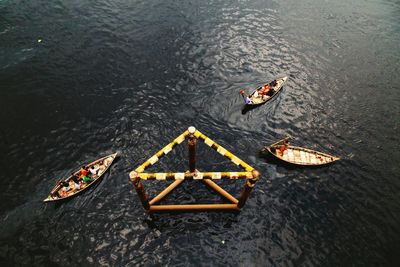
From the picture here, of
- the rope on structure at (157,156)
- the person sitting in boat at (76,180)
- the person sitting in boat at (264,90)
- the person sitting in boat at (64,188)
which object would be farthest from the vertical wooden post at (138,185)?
the person sitting in boat at (264,90)

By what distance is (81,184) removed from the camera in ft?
74.2

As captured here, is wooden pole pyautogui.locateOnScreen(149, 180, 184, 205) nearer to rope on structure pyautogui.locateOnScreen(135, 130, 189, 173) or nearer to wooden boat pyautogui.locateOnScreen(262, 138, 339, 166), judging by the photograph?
rope on structure pyautogui.locateOnScreen(135, 130, 189, 173)

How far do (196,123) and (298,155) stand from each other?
11596mm

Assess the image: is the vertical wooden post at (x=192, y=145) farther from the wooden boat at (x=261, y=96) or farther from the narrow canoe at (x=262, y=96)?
the narrow canoe at (x=262, y=96)

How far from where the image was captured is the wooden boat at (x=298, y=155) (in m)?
25.3

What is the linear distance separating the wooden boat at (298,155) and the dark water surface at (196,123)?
1.16 metres

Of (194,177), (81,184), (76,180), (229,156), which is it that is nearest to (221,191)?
(194,177)

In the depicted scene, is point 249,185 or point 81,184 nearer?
point 249,185

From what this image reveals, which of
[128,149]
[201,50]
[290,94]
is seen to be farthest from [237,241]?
[201,50]

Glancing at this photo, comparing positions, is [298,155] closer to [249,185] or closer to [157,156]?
[249,185]

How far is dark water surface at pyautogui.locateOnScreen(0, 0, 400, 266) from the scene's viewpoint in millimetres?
20203

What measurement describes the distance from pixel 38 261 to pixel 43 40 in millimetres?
32095

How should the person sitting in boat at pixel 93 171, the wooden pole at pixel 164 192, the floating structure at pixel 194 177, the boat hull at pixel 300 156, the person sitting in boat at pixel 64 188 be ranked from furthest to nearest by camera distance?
the boat hull at pixel 300 156, the person sitting in boat at pixel 93 171, the person sitting in boat at pixel 64 188, the wooden pole at pixel 164 192, the floating structure at pixel 194 177

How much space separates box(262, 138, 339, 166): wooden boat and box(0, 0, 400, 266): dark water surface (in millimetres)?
1156
